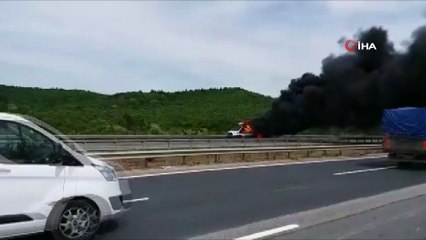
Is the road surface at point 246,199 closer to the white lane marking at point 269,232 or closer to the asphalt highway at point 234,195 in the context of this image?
the asphalt highway at point 234,195

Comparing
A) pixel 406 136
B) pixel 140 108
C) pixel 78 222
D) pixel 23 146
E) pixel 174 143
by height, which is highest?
pixel 140 108

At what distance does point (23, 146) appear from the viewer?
6246 millimetres

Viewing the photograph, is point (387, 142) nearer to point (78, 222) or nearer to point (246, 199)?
point (246, 199)

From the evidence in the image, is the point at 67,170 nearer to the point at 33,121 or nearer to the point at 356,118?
the point at 33,121

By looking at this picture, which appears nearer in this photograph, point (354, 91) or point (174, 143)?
point (174, 143)

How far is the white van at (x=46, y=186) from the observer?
5.92 metres

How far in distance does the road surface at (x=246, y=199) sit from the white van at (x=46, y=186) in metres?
0.57

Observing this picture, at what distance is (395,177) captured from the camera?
15.8 metres

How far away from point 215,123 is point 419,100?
3408 cm

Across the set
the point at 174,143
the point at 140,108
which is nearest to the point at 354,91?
the point at 174,143

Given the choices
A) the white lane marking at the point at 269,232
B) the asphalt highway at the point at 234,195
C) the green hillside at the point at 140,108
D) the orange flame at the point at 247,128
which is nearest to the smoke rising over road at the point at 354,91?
the orange flame at the point at 247,128

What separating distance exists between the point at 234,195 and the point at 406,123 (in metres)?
11.7

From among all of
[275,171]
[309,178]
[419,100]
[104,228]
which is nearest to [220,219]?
[104,228]

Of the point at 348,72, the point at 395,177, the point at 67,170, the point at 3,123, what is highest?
the point at 348,72
